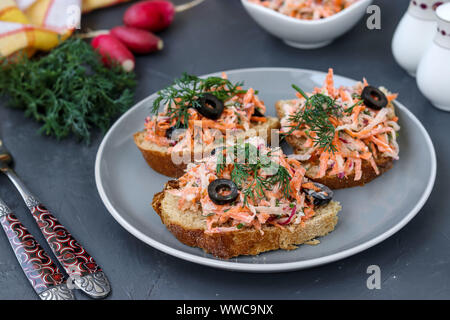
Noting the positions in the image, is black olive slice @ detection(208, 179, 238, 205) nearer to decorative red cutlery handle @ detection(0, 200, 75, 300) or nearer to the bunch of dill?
decorative red cutlery handle @ detection(0, 200, 75, 300)

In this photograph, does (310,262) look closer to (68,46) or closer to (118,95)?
(118,95)

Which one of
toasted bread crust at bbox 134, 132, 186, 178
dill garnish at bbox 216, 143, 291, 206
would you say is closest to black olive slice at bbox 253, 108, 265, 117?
toasted bread crust at bbox 134, 132, 186, 178

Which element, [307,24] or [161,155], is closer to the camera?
[161,155]

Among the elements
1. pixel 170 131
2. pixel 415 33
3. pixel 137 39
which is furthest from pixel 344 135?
pixel 137 39

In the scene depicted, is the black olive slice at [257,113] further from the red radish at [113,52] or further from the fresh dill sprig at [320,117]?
the red radish at [113,52]

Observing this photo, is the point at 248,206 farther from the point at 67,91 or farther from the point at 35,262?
the point at 67,91
